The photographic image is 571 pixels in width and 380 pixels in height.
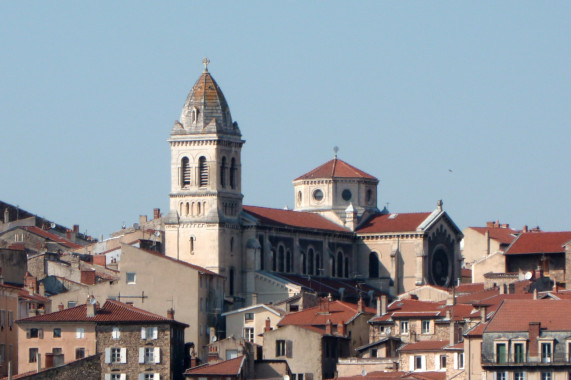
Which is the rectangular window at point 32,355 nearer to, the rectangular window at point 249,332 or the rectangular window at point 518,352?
the rectangular window at point 249,332

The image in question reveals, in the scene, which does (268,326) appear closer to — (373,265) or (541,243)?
(541,243)

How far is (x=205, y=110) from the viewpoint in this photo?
456 feet

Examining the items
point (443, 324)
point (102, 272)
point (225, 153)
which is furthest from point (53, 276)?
point (443, 324)

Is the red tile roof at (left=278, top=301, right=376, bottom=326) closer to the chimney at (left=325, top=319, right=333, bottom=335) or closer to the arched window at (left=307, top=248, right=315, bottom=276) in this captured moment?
the chimney at (left=325, top=319, right=333, bottom=335)

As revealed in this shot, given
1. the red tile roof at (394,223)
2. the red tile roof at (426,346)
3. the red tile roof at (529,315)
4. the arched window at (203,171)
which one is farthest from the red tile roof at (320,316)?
the red tile roof at (394,223)

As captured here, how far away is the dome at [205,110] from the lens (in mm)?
139125

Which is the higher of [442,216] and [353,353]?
[442,216]

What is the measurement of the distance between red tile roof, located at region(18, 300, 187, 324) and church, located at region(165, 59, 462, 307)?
26.0m

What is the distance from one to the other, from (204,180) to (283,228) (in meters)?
6.20

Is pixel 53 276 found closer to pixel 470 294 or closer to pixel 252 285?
pixel 252 285

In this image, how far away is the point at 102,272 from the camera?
13425 cm

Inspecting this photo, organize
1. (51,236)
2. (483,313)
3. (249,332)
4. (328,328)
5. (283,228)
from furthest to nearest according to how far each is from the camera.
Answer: (51,236) < (283,228) < (249,332) < (328,328) < (483,313)

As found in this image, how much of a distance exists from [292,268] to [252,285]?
21.7 ft

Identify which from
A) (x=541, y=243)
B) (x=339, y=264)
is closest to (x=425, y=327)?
(x=541, y=243)
